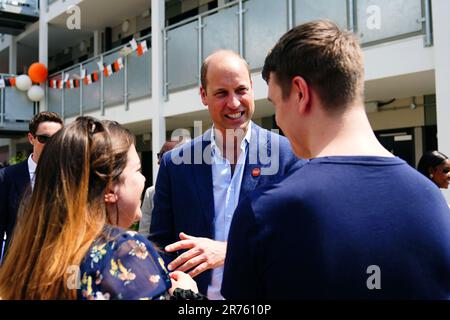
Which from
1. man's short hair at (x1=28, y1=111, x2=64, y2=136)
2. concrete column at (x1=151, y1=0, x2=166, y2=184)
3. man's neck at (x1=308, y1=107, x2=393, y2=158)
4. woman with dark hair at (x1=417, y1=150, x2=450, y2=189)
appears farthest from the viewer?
concrete column at (x1=151, y1=0, x2=166, y2=184)

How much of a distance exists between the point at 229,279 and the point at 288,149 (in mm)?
1047

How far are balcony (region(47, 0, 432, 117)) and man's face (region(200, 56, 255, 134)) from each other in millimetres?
3935

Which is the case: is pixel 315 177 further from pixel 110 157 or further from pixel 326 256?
pixel 110 157

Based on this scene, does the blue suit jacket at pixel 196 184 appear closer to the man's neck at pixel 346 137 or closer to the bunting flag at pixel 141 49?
the man's neck at pixel 346 137

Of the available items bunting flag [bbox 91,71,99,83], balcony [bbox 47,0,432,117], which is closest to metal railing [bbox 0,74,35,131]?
balcony [bbox 47,0,432,117]

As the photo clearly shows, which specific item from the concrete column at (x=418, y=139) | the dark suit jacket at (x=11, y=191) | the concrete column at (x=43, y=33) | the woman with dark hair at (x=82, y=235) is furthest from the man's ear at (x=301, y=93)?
the concrete column at (x=43, y=33)

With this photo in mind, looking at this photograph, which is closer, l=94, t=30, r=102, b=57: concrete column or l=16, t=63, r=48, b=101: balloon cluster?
l=16, t=63, r=48, b=101: balloon cluster

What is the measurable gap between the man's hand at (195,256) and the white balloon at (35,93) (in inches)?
506

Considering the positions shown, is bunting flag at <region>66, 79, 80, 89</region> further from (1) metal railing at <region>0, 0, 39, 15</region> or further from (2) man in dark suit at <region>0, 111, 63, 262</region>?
(2) man in dark suit at <region>0, 111, 63, 262</region>

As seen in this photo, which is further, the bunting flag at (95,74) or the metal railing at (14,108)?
the metal railing at (14,108)

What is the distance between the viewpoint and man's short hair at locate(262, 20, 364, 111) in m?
1.22

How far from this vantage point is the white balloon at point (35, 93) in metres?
13.4

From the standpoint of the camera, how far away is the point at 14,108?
13.5m

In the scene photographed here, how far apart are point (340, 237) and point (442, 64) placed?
484 centimetres
